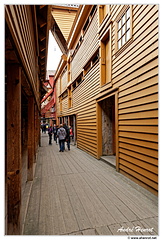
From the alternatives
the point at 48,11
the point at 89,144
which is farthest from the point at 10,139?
the point at 89,144

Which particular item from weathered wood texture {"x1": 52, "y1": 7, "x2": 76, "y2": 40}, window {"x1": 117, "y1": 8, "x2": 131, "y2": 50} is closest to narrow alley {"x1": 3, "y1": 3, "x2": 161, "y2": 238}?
window {"x1": 117, "y1": 8, "x2": 131, "y2": 50}

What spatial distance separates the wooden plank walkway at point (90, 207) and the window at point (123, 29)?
4.18m

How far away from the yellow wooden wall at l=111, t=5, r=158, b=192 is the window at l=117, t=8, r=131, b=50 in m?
0.34

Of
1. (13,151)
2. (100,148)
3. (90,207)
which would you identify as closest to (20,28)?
(13,151)

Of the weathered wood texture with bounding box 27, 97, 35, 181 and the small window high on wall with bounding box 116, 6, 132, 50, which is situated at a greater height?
the small window high on wall with bounding box 116, 6, 132, 50

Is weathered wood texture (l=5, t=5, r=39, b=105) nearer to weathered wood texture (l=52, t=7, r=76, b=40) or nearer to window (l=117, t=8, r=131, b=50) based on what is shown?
window (l=117, t=8, r=131, b=50)

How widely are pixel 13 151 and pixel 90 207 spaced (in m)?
1.90

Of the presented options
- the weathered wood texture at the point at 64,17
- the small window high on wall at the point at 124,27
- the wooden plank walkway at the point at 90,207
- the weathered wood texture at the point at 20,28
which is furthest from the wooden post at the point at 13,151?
the weathered wood texture at the point at 64,17

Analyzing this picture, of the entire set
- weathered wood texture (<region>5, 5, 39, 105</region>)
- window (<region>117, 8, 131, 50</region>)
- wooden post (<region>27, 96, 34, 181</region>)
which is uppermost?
window (<region>117, 8, 131, 50</region>)

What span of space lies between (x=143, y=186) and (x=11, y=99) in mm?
3432

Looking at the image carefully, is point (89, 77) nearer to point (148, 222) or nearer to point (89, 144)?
point (89, 144)

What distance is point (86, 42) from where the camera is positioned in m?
7.86

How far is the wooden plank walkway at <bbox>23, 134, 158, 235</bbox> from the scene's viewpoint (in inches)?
84.9

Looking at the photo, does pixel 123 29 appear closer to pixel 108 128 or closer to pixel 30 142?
pixel 108 128
